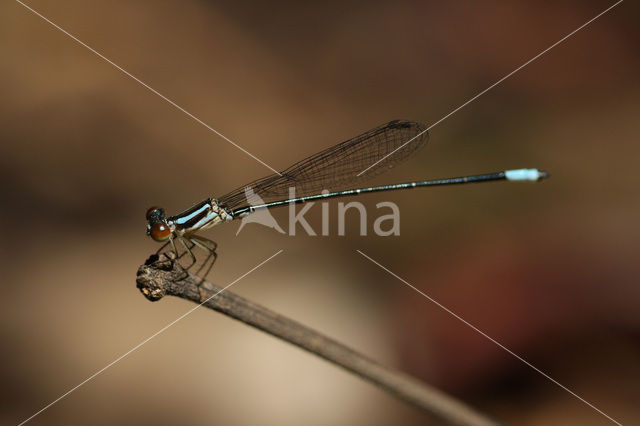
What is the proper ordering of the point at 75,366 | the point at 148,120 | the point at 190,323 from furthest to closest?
1. the point at 148,120
2. the point at 190,323
3. the point at 75,366

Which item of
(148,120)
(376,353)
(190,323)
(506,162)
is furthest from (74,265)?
(506,162)

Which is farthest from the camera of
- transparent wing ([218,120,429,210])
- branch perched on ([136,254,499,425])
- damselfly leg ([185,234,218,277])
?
transparent wing ([218,120,429,210])

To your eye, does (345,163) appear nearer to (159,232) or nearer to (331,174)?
(331,174)

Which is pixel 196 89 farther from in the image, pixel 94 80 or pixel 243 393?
pixel 243 393

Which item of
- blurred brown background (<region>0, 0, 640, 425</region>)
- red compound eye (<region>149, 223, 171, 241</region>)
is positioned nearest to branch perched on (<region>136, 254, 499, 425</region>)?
red compound eye (<region>149, 223, 171, 241</region>)

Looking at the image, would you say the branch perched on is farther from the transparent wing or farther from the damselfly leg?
the transparent wing

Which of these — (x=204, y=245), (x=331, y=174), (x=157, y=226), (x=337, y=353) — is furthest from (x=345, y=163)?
(x=337, y=353)

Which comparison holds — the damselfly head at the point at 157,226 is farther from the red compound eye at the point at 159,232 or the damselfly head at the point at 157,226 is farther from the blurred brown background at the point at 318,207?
the blurred brown background at the point at 318,207
